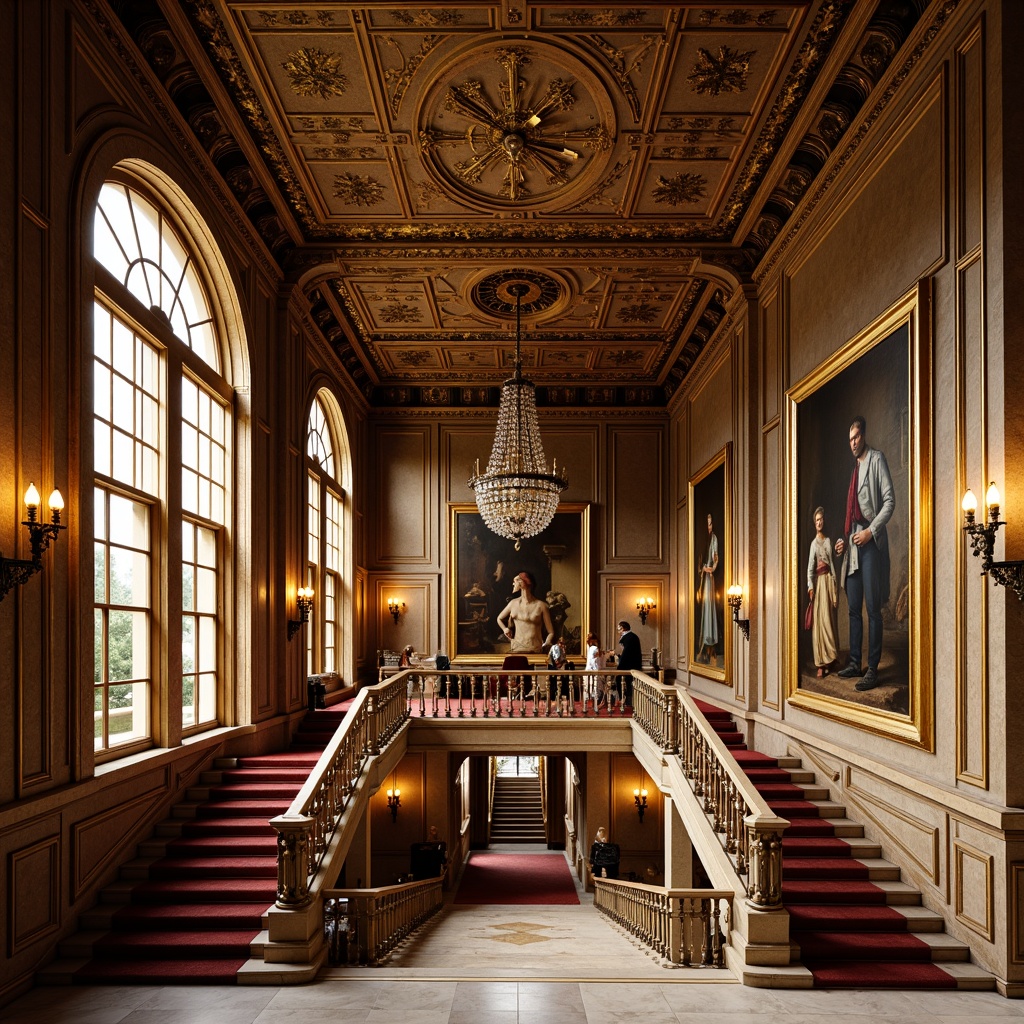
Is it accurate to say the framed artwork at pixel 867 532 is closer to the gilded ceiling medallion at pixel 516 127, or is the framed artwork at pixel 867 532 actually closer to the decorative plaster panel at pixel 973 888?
the decorative plaster panel at pixel 973 888

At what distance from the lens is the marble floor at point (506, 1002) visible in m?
5.41

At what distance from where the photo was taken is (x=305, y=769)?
938cm

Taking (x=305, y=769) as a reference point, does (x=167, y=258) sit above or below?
above

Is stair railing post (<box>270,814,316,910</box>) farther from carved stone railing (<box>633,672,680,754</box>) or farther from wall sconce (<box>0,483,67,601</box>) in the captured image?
carved stone railing (<box>633,672,680,754</box>)

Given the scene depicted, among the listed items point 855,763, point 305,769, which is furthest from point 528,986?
point 305,769

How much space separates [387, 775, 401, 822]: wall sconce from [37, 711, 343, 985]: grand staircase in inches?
221

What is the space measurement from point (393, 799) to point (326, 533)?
4386 millimetres

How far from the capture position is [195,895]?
23.1 ft

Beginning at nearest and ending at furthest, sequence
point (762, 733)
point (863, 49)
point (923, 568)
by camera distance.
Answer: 1. point (923, 568)
2. point (863, 49)
3. point (762, 733)

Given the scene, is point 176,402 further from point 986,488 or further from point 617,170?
point 986,488

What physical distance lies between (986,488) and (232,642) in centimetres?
731

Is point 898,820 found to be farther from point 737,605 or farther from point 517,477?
point 517,477

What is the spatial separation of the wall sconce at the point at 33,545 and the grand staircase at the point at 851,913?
5.51m

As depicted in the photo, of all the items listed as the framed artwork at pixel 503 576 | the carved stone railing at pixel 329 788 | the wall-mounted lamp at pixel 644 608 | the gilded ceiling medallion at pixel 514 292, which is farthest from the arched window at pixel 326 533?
the wall-mounted lamp at pixel 644 608
